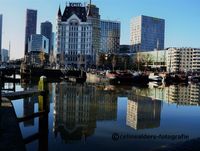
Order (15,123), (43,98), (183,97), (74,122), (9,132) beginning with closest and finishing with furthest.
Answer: (9,132), (15,123), (43,98), (74,122), (183,97)

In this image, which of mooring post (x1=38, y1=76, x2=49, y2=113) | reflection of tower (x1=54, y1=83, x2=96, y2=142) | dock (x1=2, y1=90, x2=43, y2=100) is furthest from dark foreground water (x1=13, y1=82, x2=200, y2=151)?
dock (x1=2, y1=90, x2=43, y2=100)

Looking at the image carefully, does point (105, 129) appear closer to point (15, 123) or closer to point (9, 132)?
point (15, 123)

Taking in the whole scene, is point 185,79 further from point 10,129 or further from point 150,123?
point 10,129

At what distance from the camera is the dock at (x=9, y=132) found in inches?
357

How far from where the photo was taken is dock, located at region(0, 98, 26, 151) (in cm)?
908

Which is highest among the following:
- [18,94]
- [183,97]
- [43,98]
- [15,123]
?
[18,94]

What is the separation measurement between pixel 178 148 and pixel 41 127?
27.2ft

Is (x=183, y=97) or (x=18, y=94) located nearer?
(x=18, y=94)

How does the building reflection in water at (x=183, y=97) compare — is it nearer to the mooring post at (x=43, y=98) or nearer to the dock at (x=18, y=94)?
the mooring post at (x=43, y=98)

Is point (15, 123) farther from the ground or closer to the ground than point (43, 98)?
closer to the ground

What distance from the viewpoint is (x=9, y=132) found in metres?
9.76

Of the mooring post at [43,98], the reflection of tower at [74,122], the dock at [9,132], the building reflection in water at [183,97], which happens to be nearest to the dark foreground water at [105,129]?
the reflection of tower at [74,122]

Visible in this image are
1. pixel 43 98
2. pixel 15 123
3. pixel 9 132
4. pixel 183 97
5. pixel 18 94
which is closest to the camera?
pixel 9 132

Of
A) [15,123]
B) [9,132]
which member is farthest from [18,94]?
[9,132]
